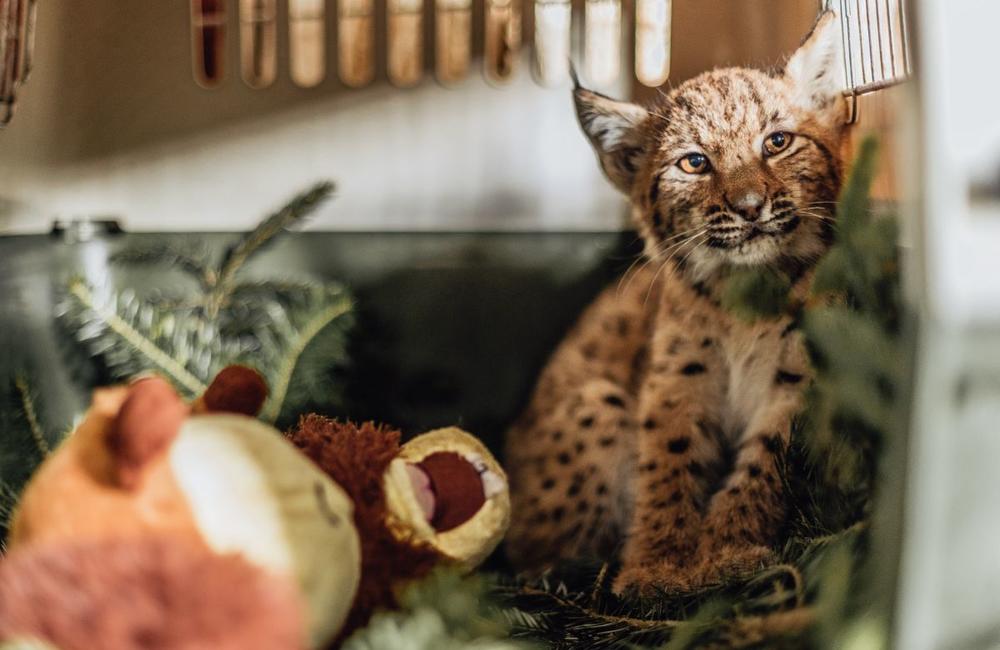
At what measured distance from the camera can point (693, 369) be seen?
0.53 meters

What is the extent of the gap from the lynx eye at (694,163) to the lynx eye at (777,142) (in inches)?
1.4

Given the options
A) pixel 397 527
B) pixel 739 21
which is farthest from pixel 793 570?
pixel 739 21

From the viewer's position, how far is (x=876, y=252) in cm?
38

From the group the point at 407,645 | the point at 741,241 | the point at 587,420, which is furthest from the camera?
the point at 587,420

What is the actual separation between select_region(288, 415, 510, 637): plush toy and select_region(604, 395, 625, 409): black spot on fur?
0.45ft

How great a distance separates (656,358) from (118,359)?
43cm

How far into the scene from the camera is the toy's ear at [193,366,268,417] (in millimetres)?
403

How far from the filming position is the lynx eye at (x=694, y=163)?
0.50 metres

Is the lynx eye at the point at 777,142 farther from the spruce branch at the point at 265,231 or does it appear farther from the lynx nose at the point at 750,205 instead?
the spruce branch at the point at 265,231

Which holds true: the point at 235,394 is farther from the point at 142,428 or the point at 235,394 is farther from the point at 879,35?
the point at 879,35

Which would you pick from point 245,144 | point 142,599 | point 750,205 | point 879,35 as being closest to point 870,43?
point 879,35

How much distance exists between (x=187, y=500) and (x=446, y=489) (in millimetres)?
173

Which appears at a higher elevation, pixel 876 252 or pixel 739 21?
pixel 739 21

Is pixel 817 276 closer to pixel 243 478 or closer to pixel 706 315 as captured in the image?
pixel 706 315
